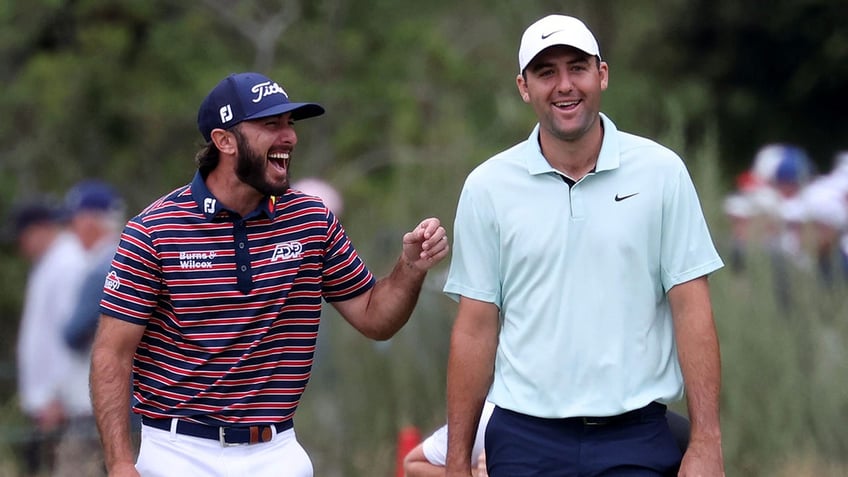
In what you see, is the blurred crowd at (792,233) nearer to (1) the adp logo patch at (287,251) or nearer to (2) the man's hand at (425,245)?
(2) the man's hand at (425,245)

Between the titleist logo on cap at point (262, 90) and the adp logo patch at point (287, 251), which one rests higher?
the titleist logo on cap at point (262, 90)

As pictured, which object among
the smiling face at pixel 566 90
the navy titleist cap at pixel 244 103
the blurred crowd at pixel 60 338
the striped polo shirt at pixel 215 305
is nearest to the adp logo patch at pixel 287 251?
the striped polo shirt at pixel 215 305

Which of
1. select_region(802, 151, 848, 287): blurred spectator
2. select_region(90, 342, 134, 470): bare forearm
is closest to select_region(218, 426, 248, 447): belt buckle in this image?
select_region(90, 342, 134, 470): bare forearm

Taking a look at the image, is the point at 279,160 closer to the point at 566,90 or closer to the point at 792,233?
the point at 566,90

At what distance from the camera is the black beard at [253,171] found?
17.5 feet

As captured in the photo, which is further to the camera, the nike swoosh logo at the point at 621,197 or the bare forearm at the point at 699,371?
the nike swoosh logo at the point at 621,197

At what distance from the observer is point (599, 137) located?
5098mm

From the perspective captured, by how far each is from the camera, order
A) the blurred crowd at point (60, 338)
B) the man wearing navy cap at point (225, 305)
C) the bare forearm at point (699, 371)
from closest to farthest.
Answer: the bare forearm at point (699, 371), the man wearing navy cap at point (225, 305), the blurred crowd at point (60, 338)

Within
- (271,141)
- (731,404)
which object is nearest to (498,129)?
(731,404)

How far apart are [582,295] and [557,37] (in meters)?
0.88

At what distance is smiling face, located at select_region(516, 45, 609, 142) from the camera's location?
5008 mm

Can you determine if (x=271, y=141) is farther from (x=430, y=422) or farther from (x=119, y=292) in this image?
(x=430, y=422)

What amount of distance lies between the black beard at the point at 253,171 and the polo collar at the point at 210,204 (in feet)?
0.26

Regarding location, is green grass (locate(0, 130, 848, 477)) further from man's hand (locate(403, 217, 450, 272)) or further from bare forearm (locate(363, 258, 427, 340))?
man's hand (locate(403, 217, 450, 272))
